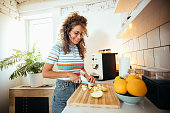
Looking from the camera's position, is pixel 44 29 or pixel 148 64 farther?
pixel 44 29

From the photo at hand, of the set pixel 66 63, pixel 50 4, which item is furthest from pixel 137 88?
pixel 50 4

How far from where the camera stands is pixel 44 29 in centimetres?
207

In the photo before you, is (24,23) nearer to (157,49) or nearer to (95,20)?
(95,20)

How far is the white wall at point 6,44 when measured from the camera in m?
1.58

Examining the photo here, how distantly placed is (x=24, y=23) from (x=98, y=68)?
219cm

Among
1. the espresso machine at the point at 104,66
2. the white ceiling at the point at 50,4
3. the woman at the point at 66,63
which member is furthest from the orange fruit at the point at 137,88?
the white ceiling at the point at 50,4

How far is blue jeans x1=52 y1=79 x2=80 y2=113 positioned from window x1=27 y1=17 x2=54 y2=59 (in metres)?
1.43

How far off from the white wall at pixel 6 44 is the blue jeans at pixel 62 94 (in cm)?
153

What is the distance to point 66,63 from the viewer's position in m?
0.83

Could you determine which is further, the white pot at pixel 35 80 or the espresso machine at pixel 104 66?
the white pot at pixel 35 80

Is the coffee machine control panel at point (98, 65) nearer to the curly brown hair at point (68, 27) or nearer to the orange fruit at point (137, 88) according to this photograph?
the curly brown hair at point (68, 27)

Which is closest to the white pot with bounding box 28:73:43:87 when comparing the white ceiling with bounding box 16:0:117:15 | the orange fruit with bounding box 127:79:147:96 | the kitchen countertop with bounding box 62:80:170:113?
the kitchen countertop with bounding box 62:80:170:113

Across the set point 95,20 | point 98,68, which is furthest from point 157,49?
point 95,20

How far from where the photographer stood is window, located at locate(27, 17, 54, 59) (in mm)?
2027
